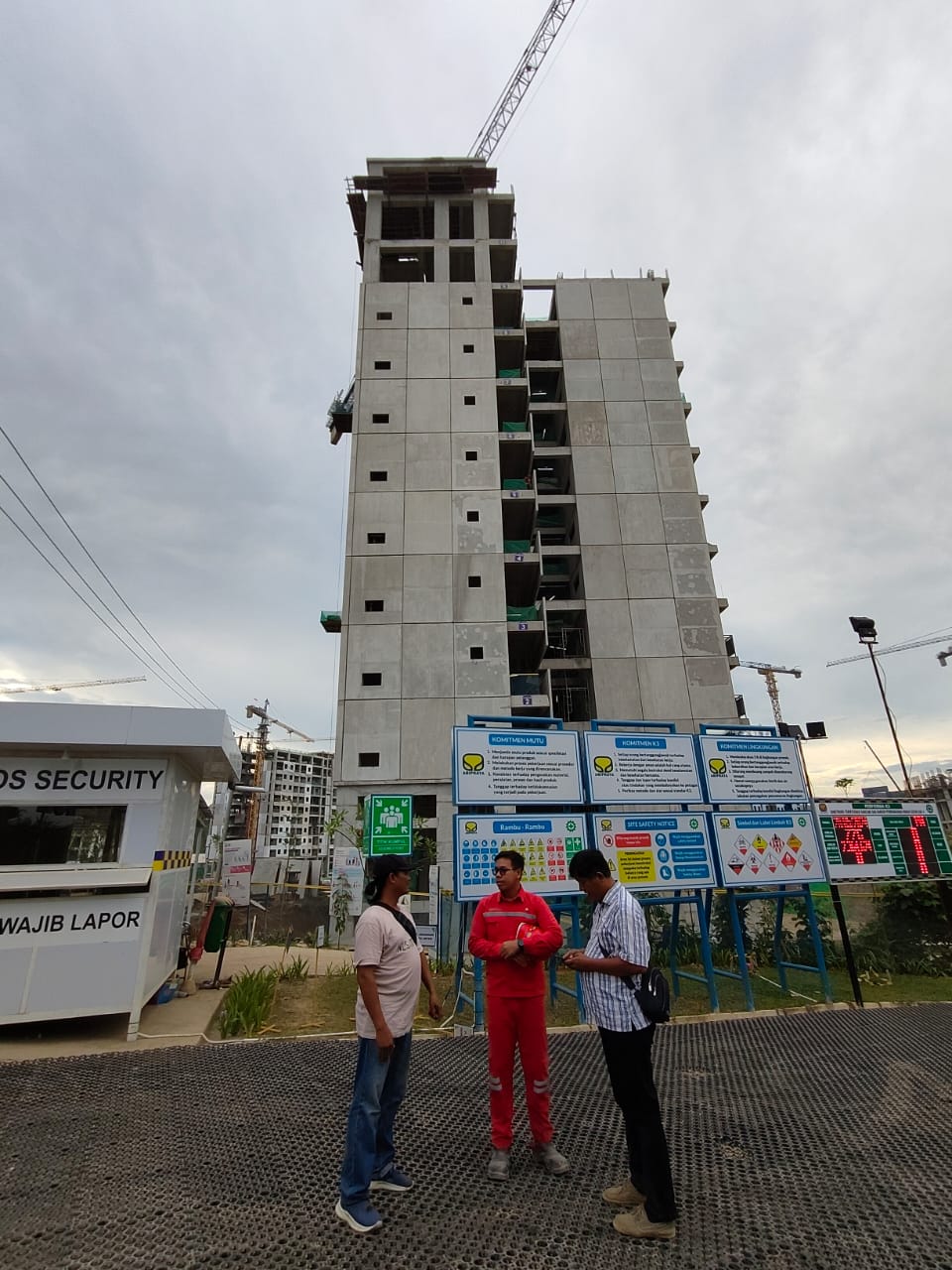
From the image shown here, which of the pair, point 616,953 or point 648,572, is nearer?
point 616,953

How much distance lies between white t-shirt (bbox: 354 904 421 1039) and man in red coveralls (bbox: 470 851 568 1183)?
0.48 m

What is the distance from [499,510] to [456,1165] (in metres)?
23.9

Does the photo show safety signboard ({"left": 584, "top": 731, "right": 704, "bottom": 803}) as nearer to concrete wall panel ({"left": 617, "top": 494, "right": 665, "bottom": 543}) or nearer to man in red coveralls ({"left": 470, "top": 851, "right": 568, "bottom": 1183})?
man in red coveralls ({"left": 470, "top": 851, "right": 568, "bottom": 1183})

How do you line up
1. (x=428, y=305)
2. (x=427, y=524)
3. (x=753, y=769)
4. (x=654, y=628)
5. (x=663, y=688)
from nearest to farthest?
1. (x=753, y=769)
2. (x=663, y=688)
3. (x=427, y=524)
4. (x=654, y=628)
5. (x=428, y=305)

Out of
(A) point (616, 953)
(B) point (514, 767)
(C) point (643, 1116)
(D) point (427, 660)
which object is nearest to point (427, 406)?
(D) point (427, 660)

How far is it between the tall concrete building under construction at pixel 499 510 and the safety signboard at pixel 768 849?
15062mm

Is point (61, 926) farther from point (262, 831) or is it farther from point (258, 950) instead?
point (262, 831)

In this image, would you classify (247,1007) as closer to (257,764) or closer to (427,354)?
(427,354)

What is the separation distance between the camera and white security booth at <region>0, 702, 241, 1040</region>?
5.31m

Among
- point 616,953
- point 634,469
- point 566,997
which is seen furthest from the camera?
point 634,469

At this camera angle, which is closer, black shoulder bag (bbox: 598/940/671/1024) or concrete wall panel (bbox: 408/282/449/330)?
black shoulder bag (bbox: 598/940/671/1024)

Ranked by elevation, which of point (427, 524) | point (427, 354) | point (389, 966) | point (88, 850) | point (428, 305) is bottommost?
point (389, 966)

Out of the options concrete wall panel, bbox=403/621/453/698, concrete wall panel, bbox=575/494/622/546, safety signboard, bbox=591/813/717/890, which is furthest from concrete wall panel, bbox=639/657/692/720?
safety signboard, bbox=591/813/717/890

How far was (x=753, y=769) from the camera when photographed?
763 centimetres
